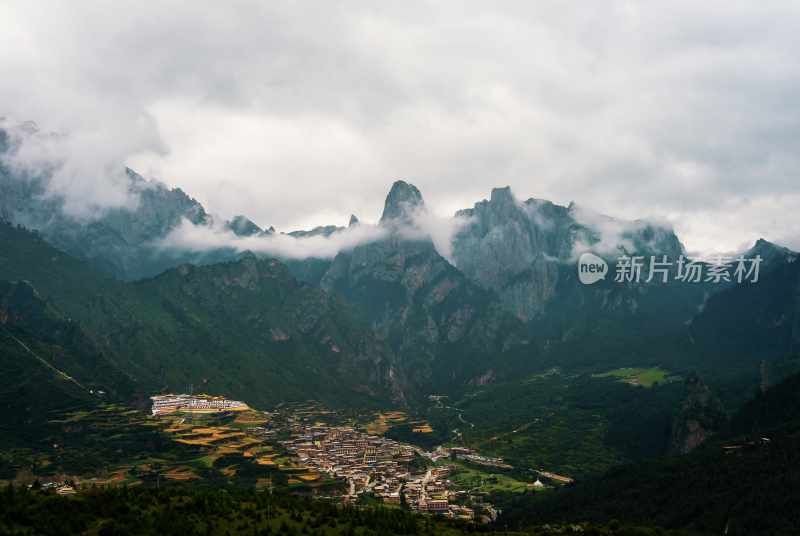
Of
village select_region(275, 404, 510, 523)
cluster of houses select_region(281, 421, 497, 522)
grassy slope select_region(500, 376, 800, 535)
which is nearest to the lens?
grassy slope select_region(500, 376, 800, 535)

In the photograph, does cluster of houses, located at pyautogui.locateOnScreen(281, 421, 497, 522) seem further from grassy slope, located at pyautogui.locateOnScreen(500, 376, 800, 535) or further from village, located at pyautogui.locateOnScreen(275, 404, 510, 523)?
grassy slope, located at pyautogui.locateOnScreen(500, 376, 800, 535)

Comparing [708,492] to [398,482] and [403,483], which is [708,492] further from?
[398,482]

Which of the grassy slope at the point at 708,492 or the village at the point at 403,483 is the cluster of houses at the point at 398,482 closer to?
the village at the point at 403,483

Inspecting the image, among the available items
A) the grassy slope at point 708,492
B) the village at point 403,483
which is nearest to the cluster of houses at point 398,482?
the village at point 403,483

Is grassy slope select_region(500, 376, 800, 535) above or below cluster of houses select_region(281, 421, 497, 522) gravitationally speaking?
above

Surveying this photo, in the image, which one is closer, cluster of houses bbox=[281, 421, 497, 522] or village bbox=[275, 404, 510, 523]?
village bbox=[275, 404, 510, 523]

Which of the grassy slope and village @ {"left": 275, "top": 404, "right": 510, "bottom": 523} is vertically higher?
the grassy slope

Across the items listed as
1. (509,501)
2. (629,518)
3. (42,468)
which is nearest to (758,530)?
(629,518)

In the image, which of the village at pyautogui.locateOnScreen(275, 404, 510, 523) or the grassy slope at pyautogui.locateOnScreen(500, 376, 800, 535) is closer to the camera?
the grassy slope at pyautogui.locateOnScreen(500, 376, 800, 535)

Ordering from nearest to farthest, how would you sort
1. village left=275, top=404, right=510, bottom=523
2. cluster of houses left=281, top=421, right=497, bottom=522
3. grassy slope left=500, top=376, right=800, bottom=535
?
1. grassy slope left=500, top=376, right=800, bottom=535
2. village left=275, top=404, right=510, bottom=523
3. cluster of houses left=281, top=421, right=497, bottom=522

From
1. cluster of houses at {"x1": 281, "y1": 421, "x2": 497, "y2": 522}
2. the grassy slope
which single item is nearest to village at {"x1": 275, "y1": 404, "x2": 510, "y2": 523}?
cluster of houses at {"x1": 281, "y1": 421, "x2": 497, "y2": 522}

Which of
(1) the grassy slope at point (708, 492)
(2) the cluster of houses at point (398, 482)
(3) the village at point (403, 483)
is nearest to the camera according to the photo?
(1) the grassy slope at point (708, 492)

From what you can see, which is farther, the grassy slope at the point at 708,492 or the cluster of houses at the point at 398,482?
the cluster of houses at the point at 398,482
